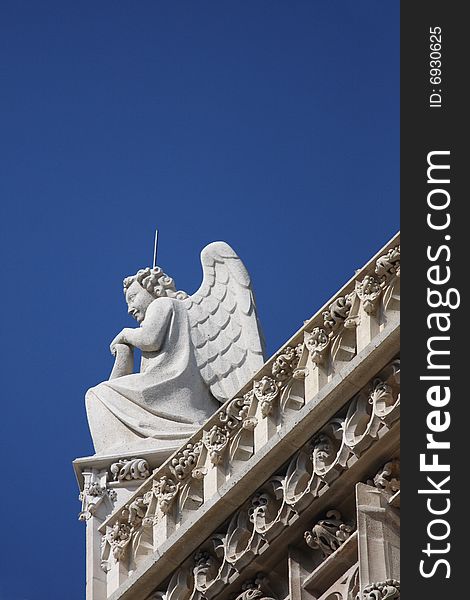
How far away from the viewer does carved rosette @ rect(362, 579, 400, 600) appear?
60.5 feet

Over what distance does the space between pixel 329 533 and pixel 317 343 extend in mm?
1532

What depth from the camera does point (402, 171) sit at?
1736 centimetres

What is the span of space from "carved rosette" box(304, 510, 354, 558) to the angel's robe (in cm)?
392

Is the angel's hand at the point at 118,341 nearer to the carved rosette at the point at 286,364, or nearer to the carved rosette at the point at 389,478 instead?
the carved rosette at the point at 286,364

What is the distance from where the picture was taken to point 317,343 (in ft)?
65.7

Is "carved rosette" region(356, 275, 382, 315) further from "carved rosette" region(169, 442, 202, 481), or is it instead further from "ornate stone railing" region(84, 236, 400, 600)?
"carved rosette" region(169, 442, 202, 481)

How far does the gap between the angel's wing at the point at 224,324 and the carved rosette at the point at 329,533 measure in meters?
4.54

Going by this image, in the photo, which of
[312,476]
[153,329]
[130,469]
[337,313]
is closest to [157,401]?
[153,329]

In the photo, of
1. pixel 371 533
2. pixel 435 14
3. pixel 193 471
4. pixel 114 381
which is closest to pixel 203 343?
pixel 114 381

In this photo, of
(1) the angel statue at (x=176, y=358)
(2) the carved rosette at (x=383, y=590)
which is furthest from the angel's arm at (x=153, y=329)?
(2) the carved rosette at (x=383, y=590)

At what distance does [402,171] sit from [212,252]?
27.3 feet

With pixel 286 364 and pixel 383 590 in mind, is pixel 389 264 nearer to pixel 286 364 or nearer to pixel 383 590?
pixel 286 364

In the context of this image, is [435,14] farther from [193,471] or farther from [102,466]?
[102,466]

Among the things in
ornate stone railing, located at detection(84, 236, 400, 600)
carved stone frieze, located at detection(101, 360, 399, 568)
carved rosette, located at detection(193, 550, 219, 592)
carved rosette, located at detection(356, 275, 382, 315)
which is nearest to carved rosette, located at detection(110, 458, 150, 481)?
ornate stone railing, located at detection(84, 236, 400, 600)
